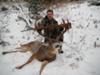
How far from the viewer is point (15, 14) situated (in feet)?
10.2

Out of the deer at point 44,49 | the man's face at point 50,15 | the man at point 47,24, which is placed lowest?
the deer at point 44,49

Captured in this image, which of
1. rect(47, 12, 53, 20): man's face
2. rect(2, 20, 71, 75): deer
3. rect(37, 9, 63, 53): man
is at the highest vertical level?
rect(47, 12, 53, 20): man's face

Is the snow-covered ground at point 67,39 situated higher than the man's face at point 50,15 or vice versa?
the man's face at point 50,15

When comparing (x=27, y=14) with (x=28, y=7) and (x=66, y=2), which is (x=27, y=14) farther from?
(x=66, y=2)

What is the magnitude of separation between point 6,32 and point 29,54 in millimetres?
327

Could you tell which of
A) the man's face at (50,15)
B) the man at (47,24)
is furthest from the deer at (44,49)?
the man's face at (50,15)

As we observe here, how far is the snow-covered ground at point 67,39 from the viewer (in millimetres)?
2898

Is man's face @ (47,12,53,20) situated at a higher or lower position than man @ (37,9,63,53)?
higher

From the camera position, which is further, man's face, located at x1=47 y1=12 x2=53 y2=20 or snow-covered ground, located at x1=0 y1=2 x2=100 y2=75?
man's face, located at x1=47 y1=12 x2=53 y2=20

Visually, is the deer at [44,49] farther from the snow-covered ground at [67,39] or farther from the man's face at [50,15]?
the man's face at [50,15]

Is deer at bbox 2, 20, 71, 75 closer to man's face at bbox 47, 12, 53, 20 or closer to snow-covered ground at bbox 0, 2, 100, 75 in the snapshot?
snow-covered ground at bbox 0, 2, 100, 75

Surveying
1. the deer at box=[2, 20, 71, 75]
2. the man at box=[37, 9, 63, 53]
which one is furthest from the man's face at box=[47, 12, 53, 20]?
the deer at box=[2, 20, 71, 75]

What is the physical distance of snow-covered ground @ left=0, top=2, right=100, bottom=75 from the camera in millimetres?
2898

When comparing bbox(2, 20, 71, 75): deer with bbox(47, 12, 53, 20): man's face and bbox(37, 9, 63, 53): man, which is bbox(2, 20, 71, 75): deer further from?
bbox(47, 12, 53, 20): man's face
